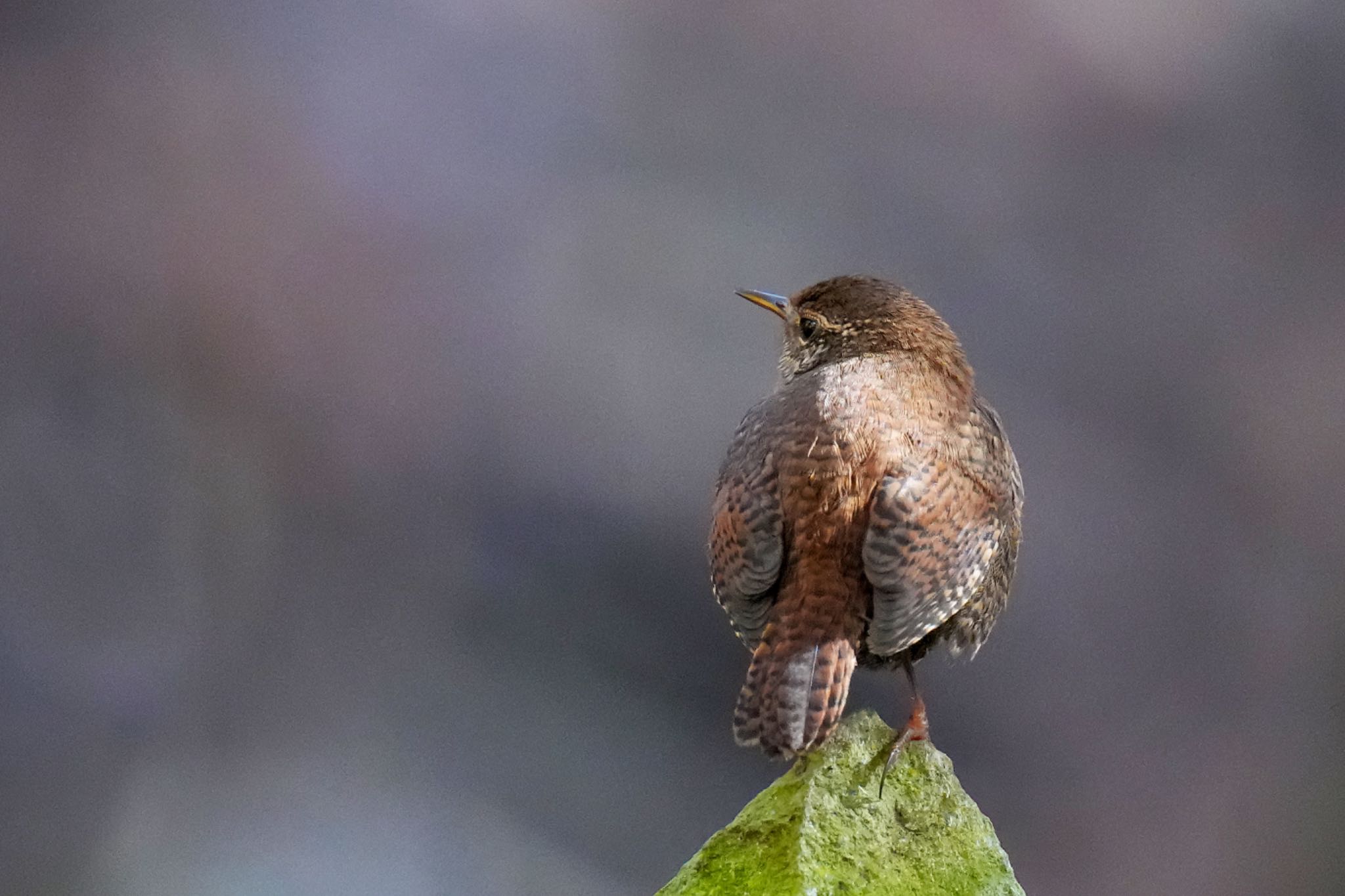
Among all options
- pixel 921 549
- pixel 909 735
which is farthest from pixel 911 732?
pixel 921 549

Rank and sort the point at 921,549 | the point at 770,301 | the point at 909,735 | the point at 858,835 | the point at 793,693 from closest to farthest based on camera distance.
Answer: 1. the point at 793,693
2. the point at 921,549
3. the point at 858,835
4. the point at 909,735
5. the point at 770,301

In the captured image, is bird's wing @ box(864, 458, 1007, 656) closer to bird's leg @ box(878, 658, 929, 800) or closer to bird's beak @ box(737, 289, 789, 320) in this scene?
bird's leg @ box(878, 658, 929, 800)

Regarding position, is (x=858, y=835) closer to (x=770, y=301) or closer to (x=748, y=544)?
(x=748, y=544)

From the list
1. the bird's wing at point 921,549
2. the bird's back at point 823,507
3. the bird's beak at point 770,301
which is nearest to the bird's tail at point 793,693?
the bird's back at point 823,507

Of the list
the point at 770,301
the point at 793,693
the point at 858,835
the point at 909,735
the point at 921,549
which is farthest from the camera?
the point at 770,301

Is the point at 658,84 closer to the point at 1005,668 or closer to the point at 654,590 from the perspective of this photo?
the point at 654,590

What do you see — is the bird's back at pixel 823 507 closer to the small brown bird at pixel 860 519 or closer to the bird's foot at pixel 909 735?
the small brown bird at pixel 860 519
